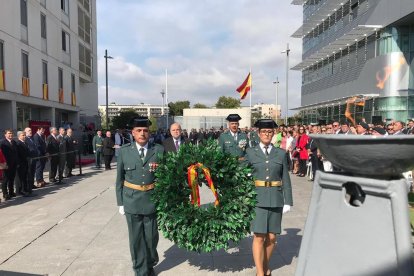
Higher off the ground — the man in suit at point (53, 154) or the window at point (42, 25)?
the window at point (42, 25)

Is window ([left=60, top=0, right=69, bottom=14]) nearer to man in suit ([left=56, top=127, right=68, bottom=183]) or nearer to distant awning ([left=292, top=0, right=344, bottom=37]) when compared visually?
man in suit ([left=56, top=127, right=68, bottom=183])

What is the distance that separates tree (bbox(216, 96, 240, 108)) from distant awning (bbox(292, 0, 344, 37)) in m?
57.6

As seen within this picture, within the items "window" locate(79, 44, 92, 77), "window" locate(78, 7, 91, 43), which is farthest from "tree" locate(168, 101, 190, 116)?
"window" locate(78, 7, 91, 43)

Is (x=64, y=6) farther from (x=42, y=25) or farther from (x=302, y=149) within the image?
(x=302, y=149)

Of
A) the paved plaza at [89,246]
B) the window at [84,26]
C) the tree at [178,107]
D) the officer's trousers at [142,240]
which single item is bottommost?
the paved plaza at [89,246]

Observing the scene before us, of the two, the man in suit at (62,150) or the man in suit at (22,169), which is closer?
the man in suit at (22,169)

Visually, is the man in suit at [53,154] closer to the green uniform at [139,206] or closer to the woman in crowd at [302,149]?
the woman in crowd at [302,149]

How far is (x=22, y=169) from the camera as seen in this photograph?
9547 mm

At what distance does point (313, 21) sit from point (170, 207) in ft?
115

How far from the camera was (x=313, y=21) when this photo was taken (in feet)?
115

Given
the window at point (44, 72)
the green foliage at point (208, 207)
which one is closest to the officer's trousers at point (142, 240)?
the green foliage at point (208, 207)

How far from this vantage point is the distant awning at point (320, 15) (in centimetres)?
3042

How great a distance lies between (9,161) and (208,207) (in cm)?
712

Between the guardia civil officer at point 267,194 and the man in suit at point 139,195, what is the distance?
1141 millimetres
